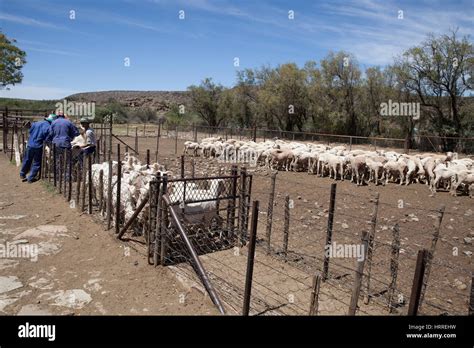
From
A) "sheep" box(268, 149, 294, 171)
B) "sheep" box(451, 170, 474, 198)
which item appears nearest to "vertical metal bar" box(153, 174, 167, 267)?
"sheep" box(451, 170, 474, 198)

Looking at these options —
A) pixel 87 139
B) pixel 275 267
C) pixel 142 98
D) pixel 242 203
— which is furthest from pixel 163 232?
pixel 142 98

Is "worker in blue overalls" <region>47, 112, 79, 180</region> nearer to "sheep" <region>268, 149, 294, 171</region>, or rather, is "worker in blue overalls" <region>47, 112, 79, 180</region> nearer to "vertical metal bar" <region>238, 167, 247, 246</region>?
"vertical metal bar" <region>238, 167, 247, 246</region>

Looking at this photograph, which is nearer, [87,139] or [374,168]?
[87,139]

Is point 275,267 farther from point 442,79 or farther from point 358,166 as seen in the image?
point 442,79

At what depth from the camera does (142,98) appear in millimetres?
99000

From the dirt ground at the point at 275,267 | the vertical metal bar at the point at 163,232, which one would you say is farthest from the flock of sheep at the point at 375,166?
the vertical metal bar at the point at 163,232

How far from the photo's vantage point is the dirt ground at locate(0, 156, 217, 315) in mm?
4832

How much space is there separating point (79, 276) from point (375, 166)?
12.4 meters

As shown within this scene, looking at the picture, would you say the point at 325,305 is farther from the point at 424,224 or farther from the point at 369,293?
the point at 424,224

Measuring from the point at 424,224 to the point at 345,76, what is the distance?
2858cm

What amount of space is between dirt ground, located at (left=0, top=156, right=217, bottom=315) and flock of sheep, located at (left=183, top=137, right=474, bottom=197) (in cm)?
1094

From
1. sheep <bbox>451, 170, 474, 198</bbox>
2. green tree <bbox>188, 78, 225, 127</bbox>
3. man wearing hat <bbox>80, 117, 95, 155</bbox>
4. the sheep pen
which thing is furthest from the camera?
green tree <bbox>188, 78, 225, 127</bbox>
